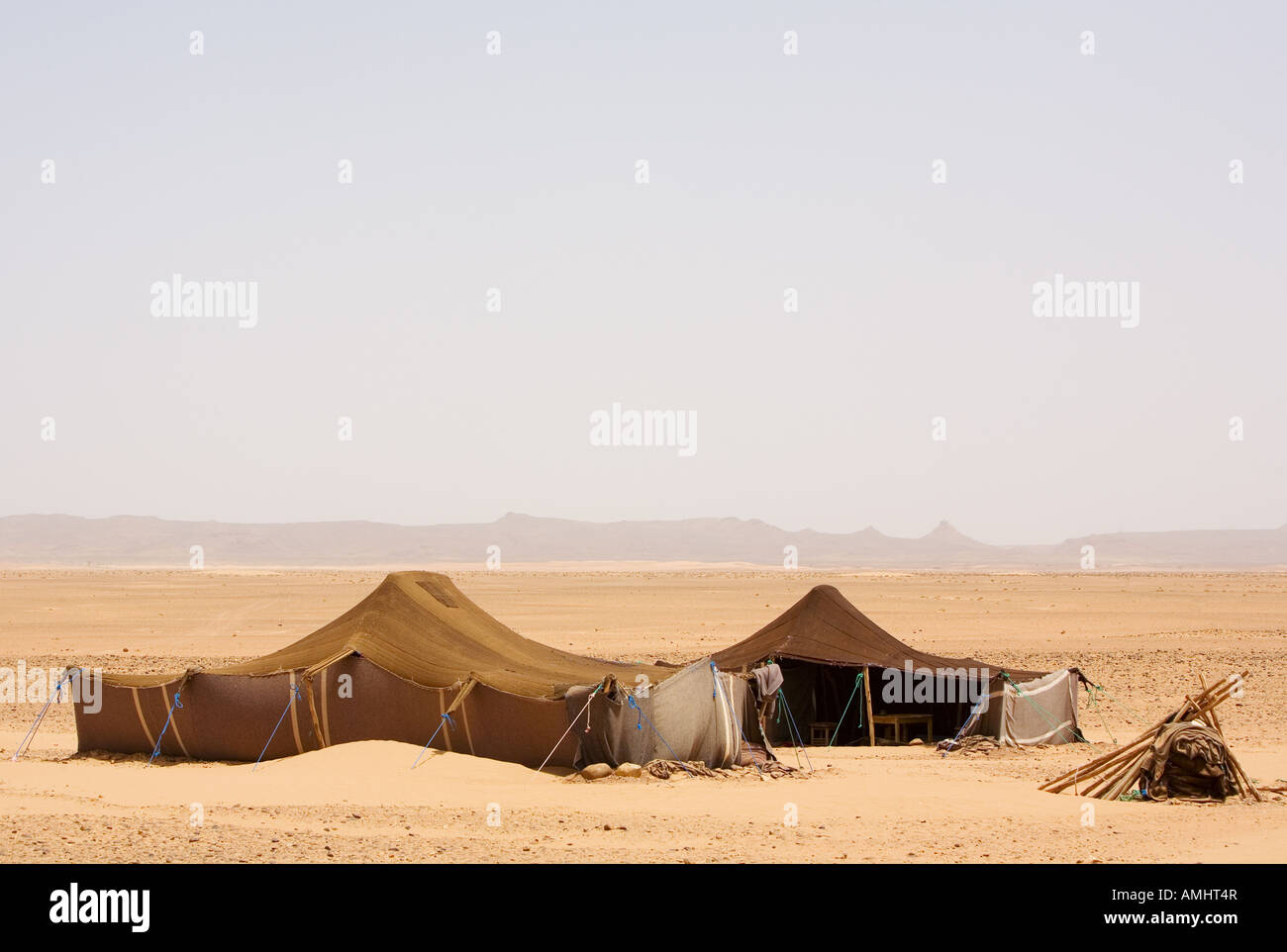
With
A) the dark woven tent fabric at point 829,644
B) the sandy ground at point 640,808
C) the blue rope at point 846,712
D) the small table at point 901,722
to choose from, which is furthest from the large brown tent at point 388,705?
the small table at point 901,722

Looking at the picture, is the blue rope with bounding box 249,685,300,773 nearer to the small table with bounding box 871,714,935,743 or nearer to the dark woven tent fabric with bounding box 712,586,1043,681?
the dark woven tent fabric with bounding box 712,586,1043,681

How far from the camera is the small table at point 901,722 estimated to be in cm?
2362

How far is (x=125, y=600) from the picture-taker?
65.3 meters

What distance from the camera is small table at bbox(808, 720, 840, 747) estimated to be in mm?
23703

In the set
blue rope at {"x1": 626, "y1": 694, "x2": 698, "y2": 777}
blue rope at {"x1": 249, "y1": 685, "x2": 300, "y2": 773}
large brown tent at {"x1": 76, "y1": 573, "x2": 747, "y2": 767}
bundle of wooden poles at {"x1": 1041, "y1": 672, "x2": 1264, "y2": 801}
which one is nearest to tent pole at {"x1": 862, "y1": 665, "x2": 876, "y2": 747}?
large brown tent at {"x1": 76, "y1": 573, "x2": 747, "y2": 767}

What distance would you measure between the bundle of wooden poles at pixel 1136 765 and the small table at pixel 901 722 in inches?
234

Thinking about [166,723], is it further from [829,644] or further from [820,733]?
[829,644]

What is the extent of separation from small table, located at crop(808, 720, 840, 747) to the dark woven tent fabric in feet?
3.77

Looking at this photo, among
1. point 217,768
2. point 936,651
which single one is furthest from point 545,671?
point 936,651

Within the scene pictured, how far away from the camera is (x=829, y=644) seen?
2419 cm

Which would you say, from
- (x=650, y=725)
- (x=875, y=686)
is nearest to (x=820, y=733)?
(x=875, y=686)

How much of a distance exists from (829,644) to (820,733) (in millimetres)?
1516

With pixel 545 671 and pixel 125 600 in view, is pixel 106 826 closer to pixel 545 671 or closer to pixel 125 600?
pixel 545 671
